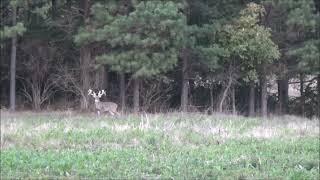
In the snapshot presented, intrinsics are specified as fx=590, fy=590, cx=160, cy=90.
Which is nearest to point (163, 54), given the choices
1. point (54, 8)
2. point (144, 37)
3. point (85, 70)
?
point (144, 37)

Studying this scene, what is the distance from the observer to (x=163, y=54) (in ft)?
78.6

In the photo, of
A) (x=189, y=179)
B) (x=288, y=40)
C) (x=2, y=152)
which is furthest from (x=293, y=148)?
(x=288, y=40)

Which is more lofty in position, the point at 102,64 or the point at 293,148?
the point at 102,64

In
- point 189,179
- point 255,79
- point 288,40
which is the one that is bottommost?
point 189,179

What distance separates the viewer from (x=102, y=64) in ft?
81.6

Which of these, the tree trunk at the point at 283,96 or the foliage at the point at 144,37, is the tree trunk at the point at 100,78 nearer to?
the foliage at the point at 144,37

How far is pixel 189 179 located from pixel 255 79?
1768 cm

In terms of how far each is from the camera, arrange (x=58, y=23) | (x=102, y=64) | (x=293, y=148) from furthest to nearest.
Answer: (x=58, y=23) < (x=102, y=64) < (x=293, y=148)

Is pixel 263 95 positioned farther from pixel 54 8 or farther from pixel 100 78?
pixel 54 8

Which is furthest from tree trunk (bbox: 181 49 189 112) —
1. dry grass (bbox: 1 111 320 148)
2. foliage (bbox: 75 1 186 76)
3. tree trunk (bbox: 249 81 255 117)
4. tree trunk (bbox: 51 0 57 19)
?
dry grass (bbox: 1 111 320 148)

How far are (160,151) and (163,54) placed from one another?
11211 millimetres

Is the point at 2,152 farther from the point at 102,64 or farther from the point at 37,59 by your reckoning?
the point at 37,59

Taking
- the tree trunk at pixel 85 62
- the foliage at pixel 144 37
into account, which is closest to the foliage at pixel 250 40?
the foliage at pixel 144 37

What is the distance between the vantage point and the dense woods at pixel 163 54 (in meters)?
23.7
